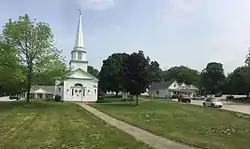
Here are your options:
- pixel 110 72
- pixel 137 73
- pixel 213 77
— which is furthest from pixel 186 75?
pixel 137 73

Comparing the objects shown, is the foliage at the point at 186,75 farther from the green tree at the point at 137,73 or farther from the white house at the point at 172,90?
the green tree at the point at 137,73

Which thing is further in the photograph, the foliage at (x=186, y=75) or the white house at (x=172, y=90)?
the foliage at (x=186, y=75)

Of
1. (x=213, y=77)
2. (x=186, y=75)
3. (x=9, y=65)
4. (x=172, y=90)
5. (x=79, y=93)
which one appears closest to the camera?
(x=9, y=65)

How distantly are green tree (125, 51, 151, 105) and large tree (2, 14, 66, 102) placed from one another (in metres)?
8.76

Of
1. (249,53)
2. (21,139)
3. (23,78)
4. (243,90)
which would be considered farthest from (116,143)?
(243,90)

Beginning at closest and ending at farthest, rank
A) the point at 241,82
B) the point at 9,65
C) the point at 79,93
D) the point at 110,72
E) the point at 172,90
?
the point at 9,65 < the point at 79,93 < the point at 110,72 < the point at 241,82 < the point at 172,90

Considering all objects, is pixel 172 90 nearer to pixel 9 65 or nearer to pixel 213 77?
pixel 213 77

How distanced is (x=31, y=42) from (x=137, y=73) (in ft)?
46.2

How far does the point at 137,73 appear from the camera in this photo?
48750 mm

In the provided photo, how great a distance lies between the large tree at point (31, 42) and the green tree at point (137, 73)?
345 inches

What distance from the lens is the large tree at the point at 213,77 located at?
12038cm

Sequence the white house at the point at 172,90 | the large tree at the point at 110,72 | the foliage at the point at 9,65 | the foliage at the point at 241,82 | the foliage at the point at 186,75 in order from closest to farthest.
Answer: the foliage at the point at 9,65
the foliage at the point at 241,82
the large tree at the point at 110,72
the white house at the point at 172,90
the foliage at the point at 186,75

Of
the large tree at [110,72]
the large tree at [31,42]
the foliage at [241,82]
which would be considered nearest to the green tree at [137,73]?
the large tree at [31,42]

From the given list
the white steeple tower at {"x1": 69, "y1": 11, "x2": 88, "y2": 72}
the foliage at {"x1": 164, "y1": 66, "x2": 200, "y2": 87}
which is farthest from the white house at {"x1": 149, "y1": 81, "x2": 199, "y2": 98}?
the white steeple tower at {"x1": 69, "y1": 11, "x2": 88, "y2": 72}
